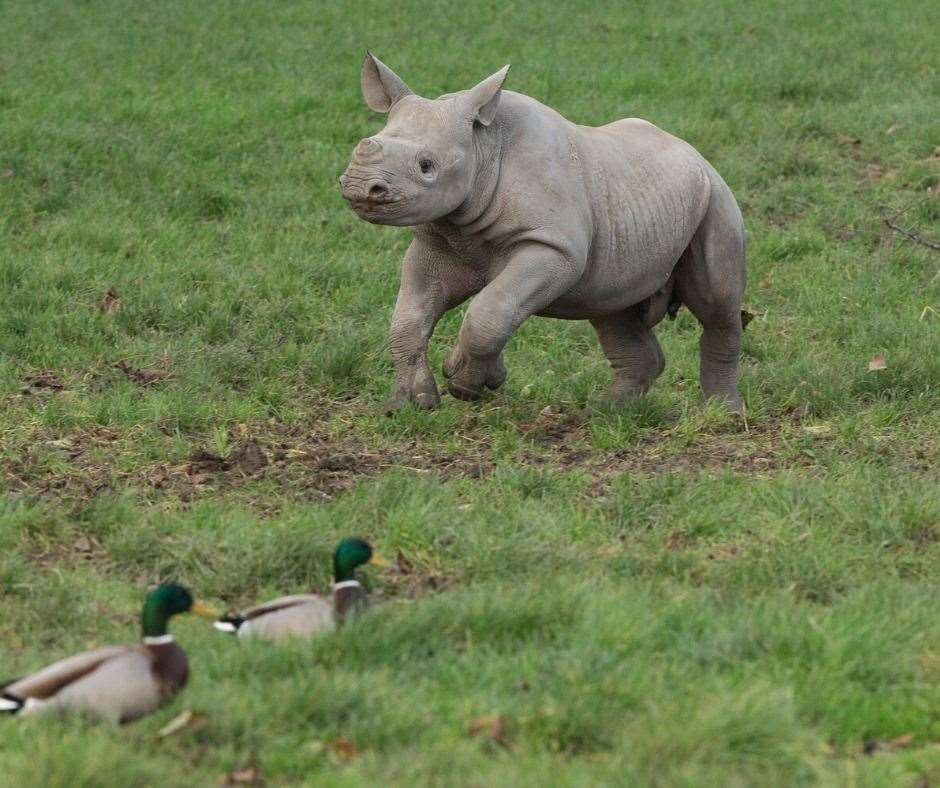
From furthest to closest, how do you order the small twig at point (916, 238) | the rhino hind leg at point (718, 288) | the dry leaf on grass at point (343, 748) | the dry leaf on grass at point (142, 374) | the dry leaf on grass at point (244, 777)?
1. the small twig at point (916, 238)
2. the dry leaf on grass at point (142, 374)
3. the rhino hind leg at point (718, 288)
4. the dry leaf on grass at point (343, 748)
5. the dry leaf on grass at point (244, 777)

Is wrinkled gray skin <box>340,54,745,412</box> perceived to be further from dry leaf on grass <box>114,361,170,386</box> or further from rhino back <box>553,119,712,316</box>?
dry leaf on grass <box>114,361,170,386</box>

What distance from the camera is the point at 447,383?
24.8 feet

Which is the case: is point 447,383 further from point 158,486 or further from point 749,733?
point 749,733

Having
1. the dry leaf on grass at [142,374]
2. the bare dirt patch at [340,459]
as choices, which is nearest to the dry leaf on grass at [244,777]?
the bare dirt patch at [340,459]

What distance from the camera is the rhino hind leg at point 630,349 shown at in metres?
8.08

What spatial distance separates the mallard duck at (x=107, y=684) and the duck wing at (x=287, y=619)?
1.36 ft

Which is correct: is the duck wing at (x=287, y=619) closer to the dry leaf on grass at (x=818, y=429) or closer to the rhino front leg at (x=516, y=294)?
the rhino front leg at (x=516, y=294)

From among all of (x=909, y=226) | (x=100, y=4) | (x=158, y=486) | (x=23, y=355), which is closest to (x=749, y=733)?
(x=158, y=486)

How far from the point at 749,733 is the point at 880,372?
449 centimetres

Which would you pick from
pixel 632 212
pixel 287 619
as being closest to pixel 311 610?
pixel 287 619

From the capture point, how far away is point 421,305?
7.27 m

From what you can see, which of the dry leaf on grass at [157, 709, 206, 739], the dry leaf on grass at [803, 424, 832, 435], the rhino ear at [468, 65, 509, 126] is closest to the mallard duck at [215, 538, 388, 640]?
the dry leaf on grass at [157, 709, 206, 739]

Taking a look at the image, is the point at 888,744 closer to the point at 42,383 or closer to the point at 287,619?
the point at 287,619

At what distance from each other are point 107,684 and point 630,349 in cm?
443
